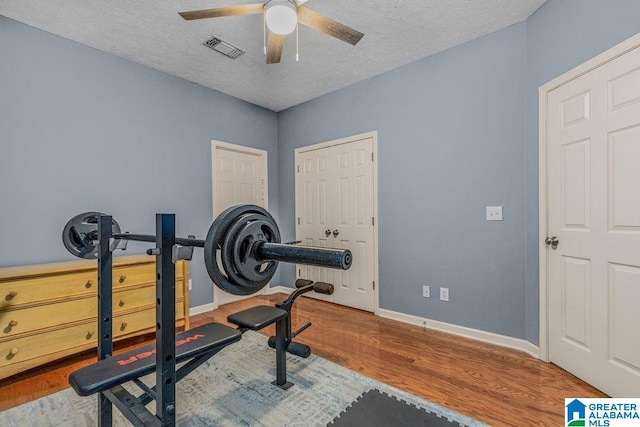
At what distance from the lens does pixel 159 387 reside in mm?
1007

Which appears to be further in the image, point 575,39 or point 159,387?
point 575,39

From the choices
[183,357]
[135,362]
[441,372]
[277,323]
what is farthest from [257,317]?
[441,372]

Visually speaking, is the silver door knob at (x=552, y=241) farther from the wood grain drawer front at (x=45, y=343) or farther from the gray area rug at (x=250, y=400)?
the wood grain drawer front at (x=45, y=343)

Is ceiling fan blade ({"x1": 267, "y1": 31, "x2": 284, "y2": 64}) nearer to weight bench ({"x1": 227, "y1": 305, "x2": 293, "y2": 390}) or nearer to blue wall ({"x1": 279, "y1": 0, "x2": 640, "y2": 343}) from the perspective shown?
blue wall ({"x1": 279, "y1": 0, "x2": 640, "y2": 343})

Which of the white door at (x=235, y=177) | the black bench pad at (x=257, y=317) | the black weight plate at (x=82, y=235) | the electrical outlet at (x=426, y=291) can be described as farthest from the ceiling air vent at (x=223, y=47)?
the electrical outlet at (x=426, y=291)

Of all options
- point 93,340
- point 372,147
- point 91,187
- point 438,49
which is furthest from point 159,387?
point 438,49

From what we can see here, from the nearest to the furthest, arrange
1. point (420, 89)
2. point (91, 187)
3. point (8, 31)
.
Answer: point (8, 31)
point (91, 187)
point (420, 89)

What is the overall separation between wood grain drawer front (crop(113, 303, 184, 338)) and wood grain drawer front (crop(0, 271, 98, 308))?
0.35 metres

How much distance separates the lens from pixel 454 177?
109 inches

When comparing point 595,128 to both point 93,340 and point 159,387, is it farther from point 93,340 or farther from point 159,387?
point 93,340

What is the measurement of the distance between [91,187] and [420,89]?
3327 mm

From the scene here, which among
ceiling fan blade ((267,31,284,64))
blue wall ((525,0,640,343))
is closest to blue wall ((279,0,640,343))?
blue wall ((525,0,640,343))

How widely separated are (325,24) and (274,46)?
0.45 metres

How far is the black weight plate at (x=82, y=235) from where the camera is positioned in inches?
58.2
